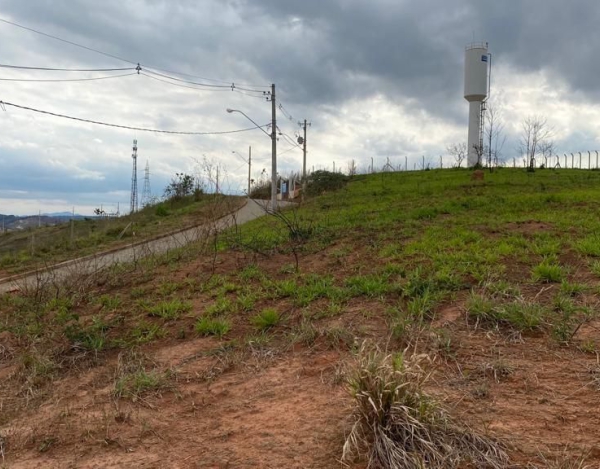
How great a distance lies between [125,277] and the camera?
316 inches

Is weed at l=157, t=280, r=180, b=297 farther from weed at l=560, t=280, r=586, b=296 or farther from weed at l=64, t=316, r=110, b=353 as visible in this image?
weed at l=560, t=280, r=586, b=296

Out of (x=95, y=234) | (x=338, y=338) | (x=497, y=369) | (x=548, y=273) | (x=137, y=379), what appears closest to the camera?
(x=497, y=369)

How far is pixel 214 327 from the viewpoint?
202 inches

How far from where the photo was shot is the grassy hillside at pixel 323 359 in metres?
2.72

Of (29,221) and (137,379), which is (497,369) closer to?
(137,379)

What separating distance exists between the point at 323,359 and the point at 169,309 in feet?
8.04

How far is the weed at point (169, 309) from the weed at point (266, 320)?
1.06m

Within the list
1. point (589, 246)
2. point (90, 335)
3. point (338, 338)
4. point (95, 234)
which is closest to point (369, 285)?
point (338, 338)

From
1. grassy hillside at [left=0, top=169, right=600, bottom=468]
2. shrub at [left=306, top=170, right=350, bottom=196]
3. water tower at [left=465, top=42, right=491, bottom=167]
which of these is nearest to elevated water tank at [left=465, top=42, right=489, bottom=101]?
water tower at [left=465, top=42, right=491, bottom=167]

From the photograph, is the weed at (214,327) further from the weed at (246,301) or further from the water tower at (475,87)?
the water tower at (475,87)

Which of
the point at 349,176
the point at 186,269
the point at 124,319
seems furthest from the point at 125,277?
the point at 349,176

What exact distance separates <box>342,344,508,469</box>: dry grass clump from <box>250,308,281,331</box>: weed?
233 centimetres

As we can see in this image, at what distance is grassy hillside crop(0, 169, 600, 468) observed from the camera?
2.72 m

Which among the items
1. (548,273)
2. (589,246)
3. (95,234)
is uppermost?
(589,246)
